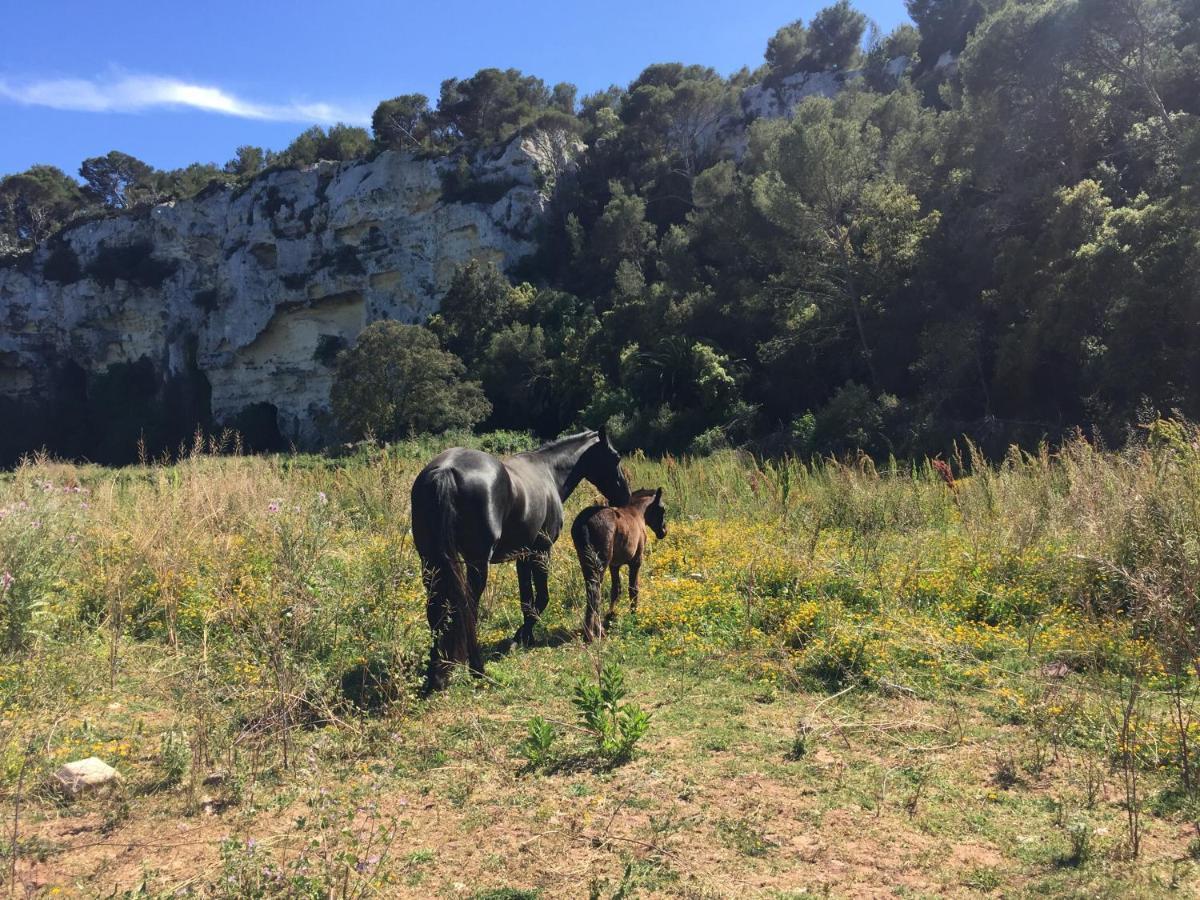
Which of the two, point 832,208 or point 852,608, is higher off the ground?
point 832,208

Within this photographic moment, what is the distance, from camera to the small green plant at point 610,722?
4.11m

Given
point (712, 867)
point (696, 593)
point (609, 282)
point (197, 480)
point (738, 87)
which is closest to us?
point (712, 867)

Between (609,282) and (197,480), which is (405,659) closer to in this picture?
(197,480)

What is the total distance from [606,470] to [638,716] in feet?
12.6

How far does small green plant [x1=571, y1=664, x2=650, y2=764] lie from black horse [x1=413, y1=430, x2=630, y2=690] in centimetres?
117

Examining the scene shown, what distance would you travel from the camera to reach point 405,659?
5059 mm

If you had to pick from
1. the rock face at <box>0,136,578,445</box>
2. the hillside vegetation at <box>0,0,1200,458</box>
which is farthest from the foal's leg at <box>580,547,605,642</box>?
the rock face at <box>0,136,578,445</box>

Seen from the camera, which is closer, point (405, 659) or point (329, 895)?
point (329, 895)

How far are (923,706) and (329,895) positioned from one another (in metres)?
3.63

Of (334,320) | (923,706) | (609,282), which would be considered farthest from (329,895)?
(334,320)

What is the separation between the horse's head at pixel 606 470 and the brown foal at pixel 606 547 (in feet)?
0.87

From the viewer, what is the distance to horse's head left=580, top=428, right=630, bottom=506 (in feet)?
25.4

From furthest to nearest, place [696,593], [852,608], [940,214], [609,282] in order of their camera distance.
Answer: [609,282] < [940,214] < [696,593] < [852,608]

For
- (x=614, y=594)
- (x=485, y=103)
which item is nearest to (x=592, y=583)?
(x=614, y=594)
